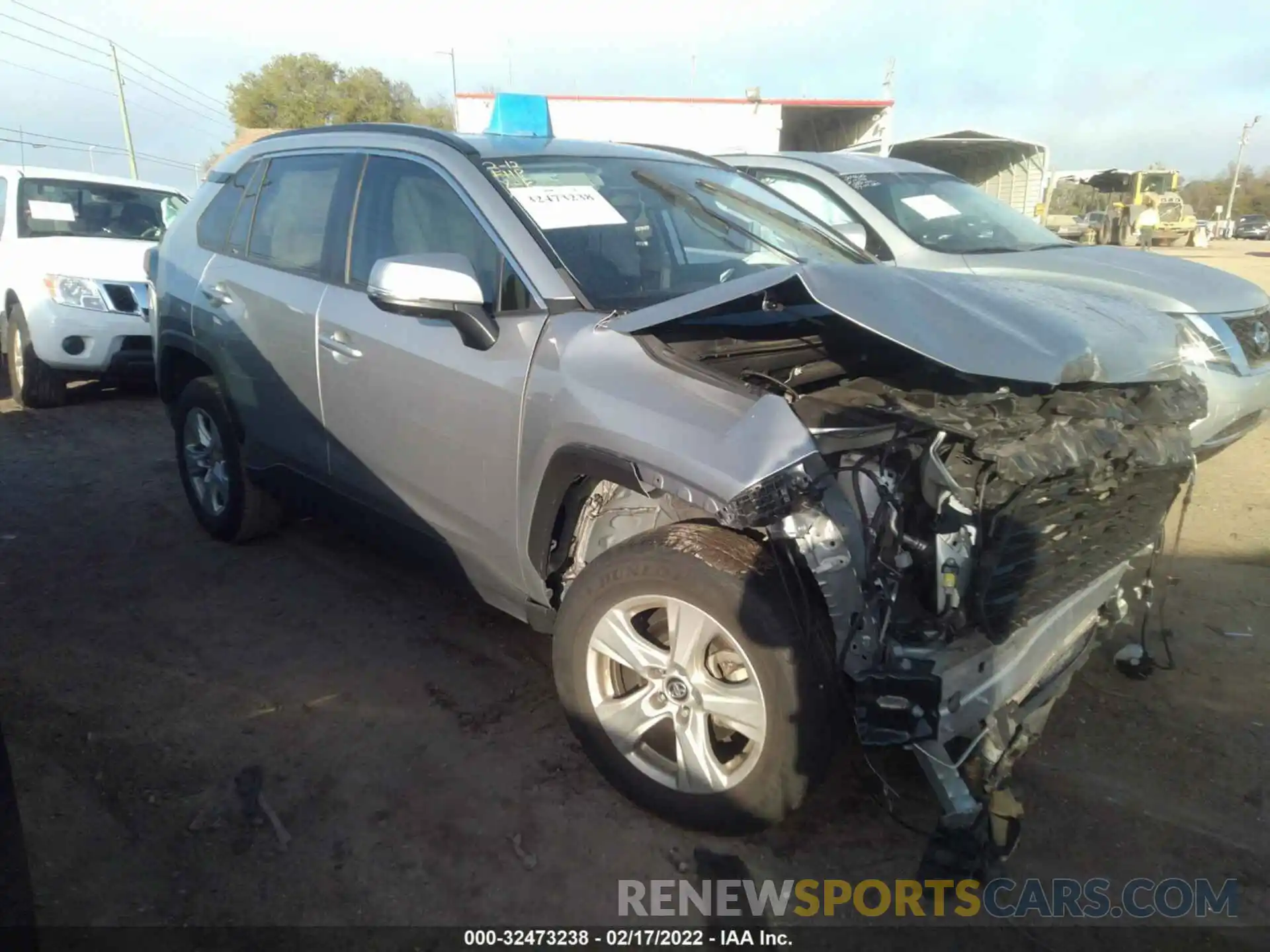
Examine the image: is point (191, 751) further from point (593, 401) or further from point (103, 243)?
point (103, 243)

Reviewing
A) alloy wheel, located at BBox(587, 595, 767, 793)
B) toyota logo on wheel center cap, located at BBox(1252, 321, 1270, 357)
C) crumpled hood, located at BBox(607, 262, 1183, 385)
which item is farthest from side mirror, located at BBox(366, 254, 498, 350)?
toyota logo on wheel center cap, located at BBox(1252, 321, 1270, 357)

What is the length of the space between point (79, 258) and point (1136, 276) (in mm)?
7846

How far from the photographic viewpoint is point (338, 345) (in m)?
3.48

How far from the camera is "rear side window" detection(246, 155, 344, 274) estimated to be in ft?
12.5

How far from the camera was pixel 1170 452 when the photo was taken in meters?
2.56

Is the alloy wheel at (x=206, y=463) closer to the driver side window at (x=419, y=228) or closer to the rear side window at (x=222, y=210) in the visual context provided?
the rear side window at (x=222, y=210)

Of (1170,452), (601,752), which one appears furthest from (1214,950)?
(601,752)

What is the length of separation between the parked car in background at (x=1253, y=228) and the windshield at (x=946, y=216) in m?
50.6

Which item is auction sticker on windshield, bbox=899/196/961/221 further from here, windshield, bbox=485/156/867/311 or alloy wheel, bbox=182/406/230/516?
alloy wheel, bbox=182/406/230/516

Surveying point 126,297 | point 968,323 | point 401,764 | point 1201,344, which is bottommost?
point 401,764

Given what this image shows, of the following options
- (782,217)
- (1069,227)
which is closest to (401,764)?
(782,217)

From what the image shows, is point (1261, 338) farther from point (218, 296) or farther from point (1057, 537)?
point (218, 296)

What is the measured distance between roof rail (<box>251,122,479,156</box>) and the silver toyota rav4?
0.02 meters

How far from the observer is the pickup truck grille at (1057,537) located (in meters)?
2.22
